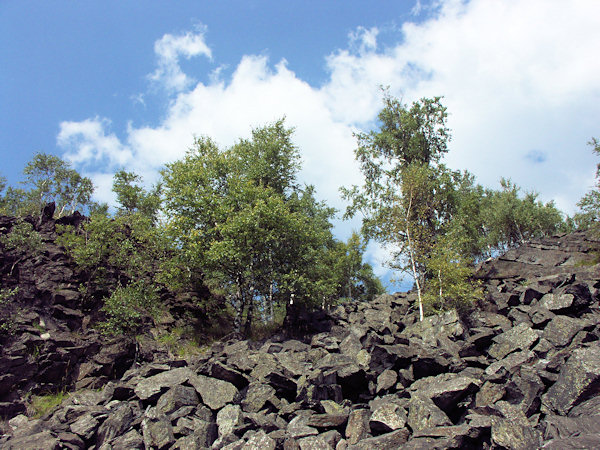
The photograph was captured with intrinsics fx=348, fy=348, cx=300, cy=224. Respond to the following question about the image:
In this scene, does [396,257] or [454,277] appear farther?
[396,257]

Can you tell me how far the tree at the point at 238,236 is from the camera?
25.4 metres

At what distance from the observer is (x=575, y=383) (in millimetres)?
10023

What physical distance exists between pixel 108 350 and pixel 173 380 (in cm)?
895

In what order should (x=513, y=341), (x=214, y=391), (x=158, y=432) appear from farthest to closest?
(x=513, y=341) → (x=214, y=391) → (x=158, y=432)

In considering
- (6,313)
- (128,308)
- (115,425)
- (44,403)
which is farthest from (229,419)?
(6,313)

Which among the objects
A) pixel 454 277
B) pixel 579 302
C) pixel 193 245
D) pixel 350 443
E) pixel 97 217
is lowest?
pixel 350 443

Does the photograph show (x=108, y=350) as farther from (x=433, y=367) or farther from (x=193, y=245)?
(x=433, y=367)

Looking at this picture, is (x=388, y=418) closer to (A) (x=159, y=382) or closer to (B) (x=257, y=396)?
(B) (x=257, y=396)

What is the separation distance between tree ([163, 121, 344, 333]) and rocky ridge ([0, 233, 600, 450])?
23.2ft

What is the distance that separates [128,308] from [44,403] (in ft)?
20.5

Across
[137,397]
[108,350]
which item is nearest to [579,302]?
[137,397]

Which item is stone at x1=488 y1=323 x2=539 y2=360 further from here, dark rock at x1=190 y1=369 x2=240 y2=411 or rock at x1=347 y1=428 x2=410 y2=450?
dark rock at x1=190 y1=369 x2=240 y2=411

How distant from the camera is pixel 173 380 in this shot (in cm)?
1530

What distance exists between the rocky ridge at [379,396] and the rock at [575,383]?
30 millimetres
